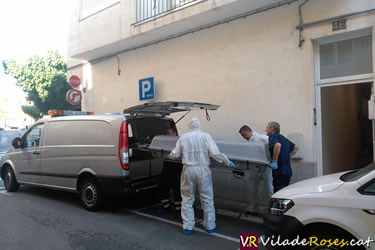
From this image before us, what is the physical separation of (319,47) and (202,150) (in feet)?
12.0

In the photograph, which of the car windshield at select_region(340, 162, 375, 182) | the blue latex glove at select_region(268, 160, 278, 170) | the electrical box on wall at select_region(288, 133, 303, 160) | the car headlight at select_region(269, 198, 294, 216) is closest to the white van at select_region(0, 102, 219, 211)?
the blue latex glove at select_region(268, 160, 278, 170)

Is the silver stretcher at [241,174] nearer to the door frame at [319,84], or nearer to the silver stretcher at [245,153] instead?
the silver stretcher at [245,153]

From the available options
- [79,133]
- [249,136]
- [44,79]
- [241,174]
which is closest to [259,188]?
[241,174]

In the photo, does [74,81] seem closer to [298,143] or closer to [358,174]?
[298,143]

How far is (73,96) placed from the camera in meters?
10.7

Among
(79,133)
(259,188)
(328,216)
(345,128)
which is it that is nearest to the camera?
(328,216)

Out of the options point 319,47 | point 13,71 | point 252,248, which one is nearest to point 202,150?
point 252,248

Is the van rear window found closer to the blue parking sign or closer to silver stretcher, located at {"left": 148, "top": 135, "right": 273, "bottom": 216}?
silver stretcher, located at {"left": 148, "top": 135, "right": 273, "bottom": 216}

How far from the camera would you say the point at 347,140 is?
8.20 m

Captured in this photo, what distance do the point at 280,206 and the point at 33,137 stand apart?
5.85 meters

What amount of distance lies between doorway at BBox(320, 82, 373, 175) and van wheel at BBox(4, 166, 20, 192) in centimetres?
724

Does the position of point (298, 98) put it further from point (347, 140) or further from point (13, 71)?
point (13, 71)

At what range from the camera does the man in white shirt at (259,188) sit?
5.34 metres

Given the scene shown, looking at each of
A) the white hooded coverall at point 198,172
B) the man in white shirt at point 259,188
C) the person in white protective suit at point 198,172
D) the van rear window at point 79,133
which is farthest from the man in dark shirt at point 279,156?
the van rear window at point 79,133
